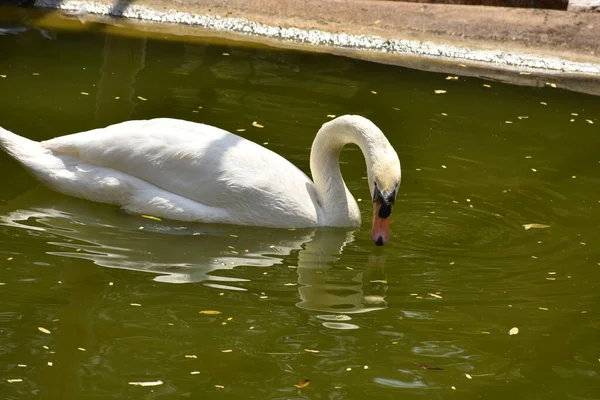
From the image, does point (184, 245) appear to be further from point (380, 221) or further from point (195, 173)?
point (380, 221)

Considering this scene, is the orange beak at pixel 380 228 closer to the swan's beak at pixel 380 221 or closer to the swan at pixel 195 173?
the swan's beak at pixel 380 221

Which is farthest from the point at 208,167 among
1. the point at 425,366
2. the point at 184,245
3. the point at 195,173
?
the point at 425,366

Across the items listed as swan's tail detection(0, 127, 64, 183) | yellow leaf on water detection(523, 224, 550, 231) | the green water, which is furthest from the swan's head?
swan's tail detection(0, 127, 64, 183)

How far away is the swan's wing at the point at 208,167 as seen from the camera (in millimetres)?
6867

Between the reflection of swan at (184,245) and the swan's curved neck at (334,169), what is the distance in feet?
0.38

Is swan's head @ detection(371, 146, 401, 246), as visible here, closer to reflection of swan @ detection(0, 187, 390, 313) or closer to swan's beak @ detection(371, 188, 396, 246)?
swan's beak @ detection(371, 188, 396, 246)

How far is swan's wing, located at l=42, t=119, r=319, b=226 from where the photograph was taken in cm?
687

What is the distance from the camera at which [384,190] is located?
20.8 ft

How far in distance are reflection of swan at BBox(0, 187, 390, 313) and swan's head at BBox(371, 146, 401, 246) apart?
0.86 feet

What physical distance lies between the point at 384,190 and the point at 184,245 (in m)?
1.27

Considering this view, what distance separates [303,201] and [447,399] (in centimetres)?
240

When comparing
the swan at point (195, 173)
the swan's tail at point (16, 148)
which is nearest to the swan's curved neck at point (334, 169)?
the swan at point (195, 173)

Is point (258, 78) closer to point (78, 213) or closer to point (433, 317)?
point (78, 213)

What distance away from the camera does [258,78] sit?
395 inches
